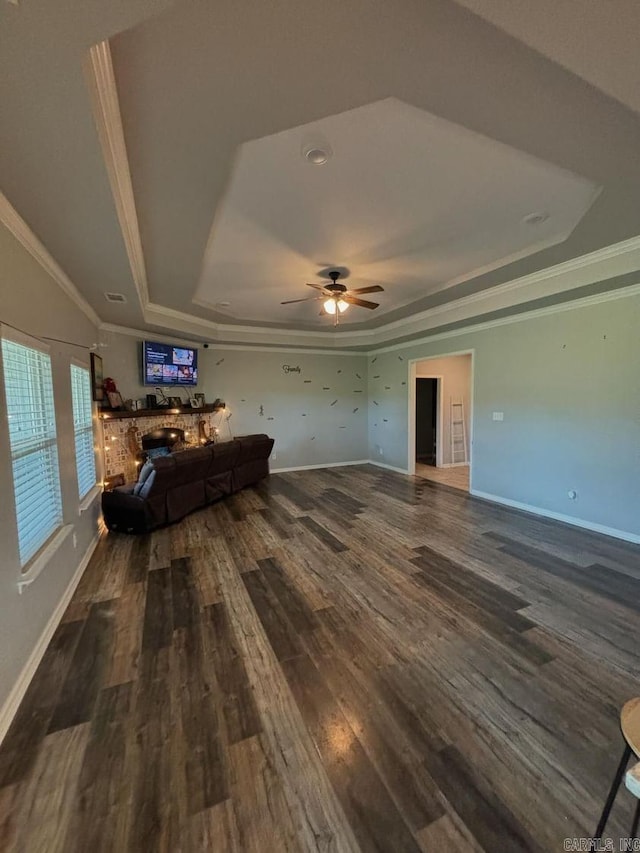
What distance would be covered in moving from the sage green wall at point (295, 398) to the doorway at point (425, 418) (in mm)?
1554

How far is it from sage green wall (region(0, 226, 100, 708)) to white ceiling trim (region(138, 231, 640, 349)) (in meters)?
2.05

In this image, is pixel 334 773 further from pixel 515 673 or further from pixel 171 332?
pixel 171 332

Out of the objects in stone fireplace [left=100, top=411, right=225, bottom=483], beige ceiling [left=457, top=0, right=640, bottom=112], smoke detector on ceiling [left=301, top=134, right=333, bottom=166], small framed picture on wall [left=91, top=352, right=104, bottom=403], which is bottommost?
stone fireplace [left=100, top=411, right=225, bottom=483]

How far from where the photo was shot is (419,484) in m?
6.36

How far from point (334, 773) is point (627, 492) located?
417cm

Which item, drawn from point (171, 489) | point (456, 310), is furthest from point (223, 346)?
point (456, 310)

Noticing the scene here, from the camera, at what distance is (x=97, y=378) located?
4809mm

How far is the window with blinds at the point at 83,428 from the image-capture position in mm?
3533

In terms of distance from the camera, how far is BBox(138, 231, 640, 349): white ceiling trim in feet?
10.8

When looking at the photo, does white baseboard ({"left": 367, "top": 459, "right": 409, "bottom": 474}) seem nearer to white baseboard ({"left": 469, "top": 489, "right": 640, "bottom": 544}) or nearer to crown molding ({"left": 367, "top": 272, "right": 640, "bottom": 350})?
white baseboard ({"left": 469, "top": 489, "right": 640, "bottom": 544})

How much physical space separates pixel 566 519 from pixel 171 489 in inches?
199

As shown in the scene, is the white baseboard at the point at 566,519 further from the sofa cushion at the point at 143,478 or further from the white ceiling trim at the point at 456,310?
the sofa cushion at the point at 143,478

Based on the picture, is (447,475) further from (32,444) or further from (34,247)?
(34,247)

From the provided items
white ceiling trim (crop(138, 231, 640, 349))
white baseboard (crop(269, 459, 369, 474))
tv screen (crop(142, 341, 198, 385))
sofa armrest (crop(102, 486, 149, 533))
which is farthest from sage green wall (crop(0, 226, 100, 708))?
white baseboard (crop(269, 459, 369, 474))
